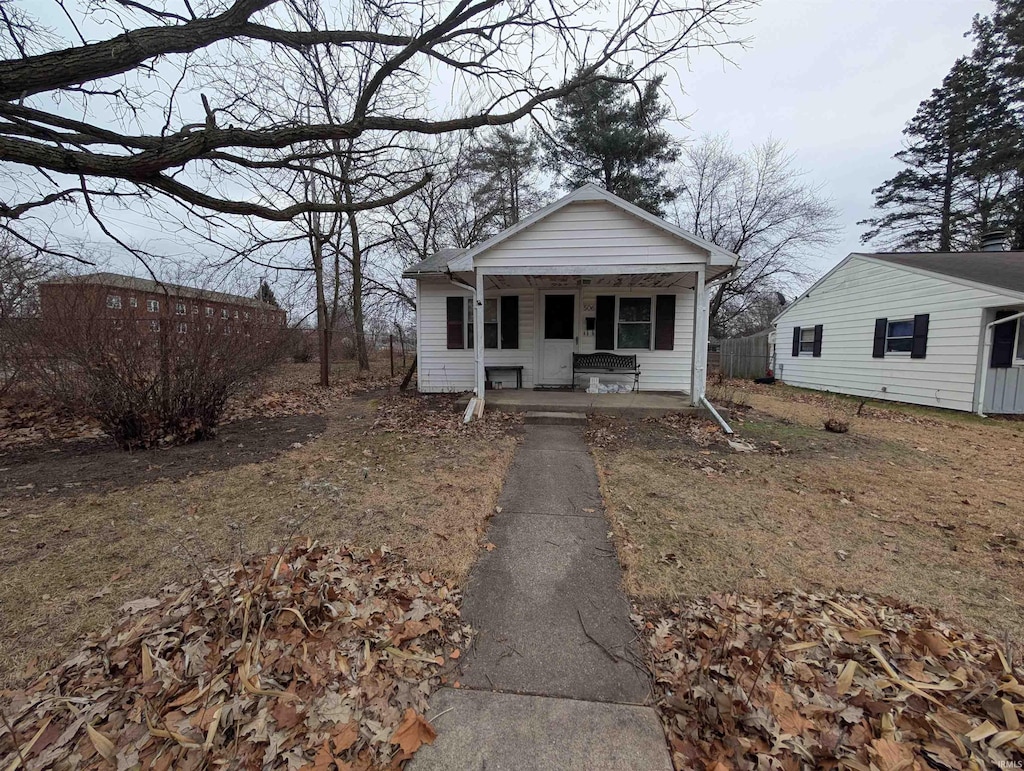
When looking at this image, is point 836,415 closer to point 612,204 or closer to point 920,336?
point 920,336

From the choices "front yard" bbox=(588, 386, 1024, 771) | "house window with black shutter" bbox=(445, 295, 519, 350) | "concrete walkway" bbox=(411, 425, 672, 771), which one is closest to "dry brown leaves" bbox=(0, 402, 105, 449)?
"house window with black shutter" bbox=(445, 295, 519, 350)

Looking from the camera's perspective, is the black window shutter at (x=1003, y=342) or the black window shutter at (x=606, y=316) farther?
the black window shutter at (x=606, y=316)

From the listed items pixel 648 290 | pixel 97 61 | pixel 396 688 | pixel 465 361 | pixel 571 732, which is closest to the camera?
pixel 571 732

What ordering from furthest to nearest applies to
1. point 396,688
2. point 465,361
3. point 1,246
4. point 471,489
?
point 465,361
point 1,246
point 471,489
point 396,688

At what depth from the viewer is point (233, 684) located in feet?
5.80

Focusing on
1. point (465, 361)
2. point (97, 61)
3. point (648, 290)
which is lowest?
point (465, 361)

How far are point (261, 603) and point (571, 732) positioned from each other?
162 centimetres

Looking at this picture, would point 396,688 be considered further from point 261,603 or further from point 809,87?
point 809,87

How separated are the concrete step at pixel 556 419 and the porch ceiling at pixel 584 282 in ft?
10.7

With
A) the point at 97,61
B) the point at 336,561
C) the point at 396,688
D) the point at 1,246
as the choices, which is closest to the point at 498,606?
the point at 396,688

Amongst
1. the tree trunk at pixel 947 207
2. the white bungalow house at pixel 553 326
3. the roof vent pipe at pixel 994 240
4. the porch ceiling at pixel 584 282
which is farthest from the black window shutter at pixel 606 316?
the tree trunk at pixel 947 207

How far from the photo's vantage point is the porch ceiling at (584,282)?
8.91 metres

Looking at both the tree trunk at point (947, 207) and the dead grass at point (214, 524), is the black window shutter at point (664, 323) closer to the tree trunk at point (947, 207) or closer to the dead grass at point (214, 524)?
the dead grass at point (214, 524)

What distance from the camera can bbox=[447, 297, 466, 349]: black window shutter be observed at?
387 inches
